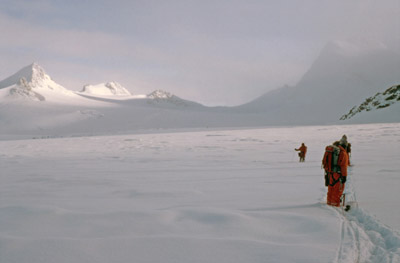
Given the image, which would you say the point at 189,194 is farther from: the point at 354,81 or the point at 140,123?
the point at 354,81

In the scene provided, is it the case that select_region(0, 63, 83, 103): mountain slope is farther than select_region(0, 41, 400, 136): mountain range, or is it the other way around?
select_region(0, 63, 83, 103): mountain slope

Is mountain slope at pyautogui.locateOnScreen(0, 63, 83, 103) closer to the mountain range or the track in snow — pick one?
the mountain range

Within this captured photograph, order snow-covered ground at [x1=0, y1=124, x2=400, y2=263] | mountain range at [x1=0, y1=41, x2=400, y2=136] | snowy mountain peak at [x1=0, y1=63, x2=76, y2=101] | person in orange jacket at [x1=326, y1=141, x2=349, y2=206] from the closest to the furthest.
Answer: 1. snow-covered ground at [x1=0, y1=124, x2=400, y2=263]
2. person in orange jacket at [x1=326, y1=141, x2=349, y2=206]
3. mountain range at [x1=0, y1=41, x2=400, y2=136]
4. snowy mountain peak at [x1=0, y1=63, x2=76, y2=101]

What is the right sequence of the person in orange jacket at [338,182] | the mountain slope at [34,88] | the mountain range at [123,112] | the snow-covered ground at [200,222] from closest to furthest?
the snow-covered ground at [200,222], the person in orange jacket at [338,182], the mountain range at [123,112], the mountain slope at [34,88]

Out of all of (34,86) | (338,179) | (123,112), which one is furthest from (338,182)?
(34,86)

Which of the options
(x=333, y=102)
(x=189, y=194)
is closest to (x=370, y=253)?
(x=189, y=194)

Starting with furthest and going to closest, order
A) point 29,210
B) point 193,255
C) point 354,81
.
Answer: point 354,81 → point 29,210 → point 193,255

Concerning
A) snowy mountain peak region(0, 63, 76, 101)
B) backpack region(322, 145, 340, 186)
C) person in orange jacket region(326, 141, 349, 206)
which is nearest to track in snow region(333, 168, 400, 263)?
person in orange jacket region(326, 141, 349, 206)

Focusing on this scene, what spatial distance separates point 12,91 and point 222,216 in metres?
124

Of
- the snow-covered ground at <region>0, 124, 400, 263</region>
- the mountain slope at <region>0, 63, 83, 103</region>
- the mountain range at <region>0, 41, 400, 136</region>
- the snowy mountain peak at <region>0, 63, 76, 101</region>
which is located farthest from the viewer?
the snowy mountain peak at <region>0, 63, 76, 101</region>

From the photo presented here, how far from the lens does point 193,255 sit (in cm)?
338

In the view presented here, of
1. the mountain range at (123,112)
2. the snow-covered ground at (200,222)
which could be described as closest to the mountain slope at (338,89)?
the mountain range at (123,112)

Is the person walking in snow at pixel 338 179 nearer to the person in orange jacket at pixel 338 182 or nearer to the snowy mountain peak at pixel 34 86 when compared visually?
the person in orange jacket at pixel 338 182

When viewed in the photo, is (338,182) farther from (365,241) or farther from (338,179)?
(365,241)
